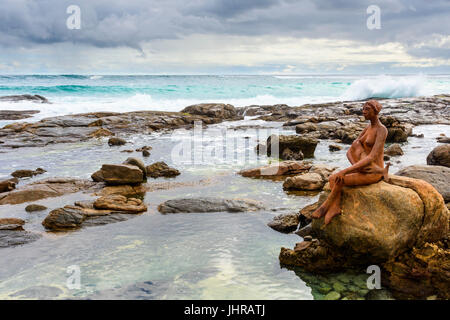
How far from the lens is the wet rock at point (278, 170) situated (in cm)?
1560

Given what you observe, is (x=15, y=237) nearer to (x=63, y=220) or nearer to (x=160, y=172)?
(x=63, y=220)

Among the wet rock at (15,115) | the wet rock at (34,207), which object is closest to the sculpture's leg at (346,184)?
the wet rock at (34,207)

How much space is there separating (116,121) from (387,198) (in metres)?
28.6

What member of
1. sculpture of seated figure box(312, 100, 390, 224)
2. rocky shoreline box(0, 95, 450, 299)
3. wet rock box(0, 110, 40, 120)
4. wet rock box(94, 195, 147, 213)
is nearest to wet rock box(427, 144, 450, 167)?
rocky shoreline box(0, 95, 450, 299)

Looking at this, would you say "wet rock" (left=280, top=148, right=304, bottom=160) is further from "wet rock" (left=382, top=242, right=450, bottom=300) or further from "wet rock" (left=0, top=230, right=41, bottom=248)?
"wet rock" (left=0, top=230, right=41, bottom=248)

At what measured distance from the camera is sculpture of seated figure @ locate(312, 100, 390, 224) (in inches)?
275

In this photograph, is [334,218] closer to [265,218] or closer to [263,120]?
[265,218]

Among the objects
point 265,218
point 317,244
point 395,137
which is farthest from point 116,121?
point 317,244

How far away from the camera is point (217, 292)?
688 centimetres

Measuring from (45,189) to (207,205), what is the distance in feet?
19.7

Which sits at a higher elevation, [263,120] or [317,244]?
[263,120]

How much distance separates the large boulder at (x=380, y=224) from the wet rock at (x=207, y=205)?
4101 mm

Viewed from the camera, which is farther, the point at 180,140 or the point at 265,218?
the point at 180,140

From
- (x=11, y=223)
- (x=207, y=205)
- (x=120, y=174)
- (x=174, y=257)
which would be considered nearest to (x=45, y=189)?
(x=120, y=174)
